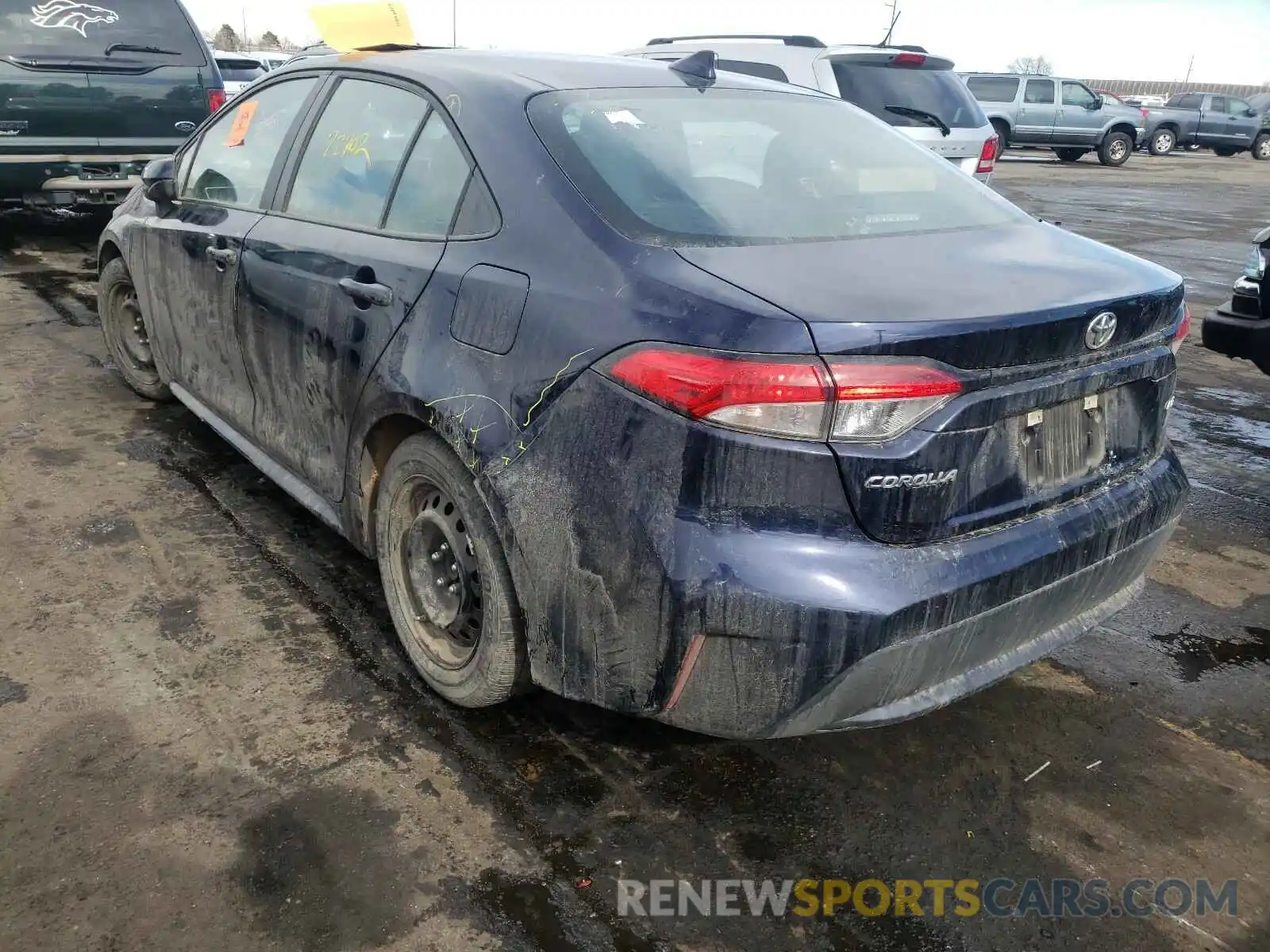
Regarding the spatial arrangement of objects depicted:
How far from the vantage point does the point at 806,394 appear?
1894mm

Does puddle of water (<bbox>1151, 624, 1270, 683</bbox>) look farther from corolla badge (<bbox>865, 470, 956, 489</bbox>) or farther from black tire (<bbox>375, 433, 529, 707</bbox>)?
black tire (<bbox>375, 433, 529, 707</bbox>)

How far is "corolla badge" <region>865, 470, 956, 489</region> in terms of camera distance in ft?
6.36

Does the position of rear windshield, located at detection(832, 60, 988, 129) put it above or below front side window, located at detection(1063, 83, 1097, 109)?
below

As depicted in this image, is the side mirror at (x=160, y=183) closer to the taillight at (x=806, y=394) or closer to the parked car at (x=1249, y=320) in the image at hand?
the taillight at (x=806, y=394)

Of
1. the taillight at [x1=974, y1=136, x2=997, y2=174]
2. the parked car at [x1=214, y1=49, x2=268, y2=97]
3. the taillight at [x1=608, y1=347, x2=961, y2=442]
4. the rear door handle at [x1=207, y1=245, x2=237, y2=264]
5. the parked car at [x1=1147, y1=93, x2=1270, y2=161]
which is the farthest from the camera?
the parked car at [x1=1147, y1=93, x2=1270, y2=161]

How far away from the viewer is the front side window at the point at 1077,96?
76.4ft

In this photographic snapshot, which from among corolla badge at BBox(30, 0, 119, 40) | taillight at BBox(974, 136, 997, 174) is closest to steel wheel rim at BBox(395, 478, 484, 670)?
corolla badge at BBox(30, 0, 119, 40)

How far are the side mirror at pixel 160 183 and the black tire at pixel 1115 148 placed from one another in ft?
82.8

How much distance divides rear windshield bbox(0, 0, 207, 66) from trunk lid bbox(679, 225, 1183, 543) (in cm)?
760

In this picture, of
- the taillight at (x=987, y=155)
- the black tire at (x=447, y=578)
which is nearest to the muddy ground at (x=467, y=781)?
the black tire at (x=447, y=578)

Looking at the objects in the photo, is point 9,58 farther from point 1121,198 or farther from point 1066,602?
point 1121,198

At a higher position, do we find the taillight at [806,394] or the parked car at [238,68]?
the parked car at [238,68]

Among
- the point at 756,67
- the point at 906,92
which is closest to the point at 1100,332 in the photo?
the point at 756,67

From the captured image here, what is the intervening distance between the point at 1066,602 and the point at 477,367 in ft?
4.82
